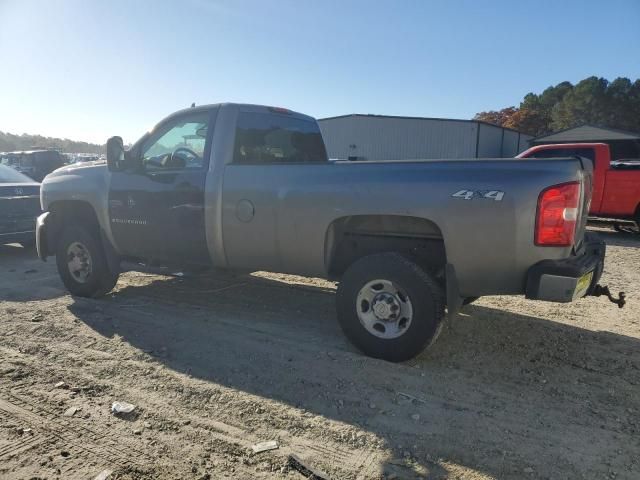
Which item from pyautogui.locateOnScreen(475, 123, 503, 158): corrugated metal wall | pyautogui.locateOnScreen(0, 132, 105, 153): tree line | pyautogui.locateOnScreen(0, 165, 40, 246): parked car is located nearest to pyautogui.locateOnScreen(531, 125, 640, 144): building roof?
pyautogui.locateOnScreen(475, 123, 503, 158): corrugated metal wall

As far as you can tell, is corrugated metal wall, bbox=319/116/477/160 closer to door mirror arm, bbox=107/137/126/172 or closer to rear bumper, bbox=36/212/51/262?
rear bumper, bbox=36/212/51/262

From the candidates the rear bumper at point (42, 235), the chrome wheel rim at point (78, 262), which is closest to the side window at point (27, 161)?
the rear bumper at point (42, 235)

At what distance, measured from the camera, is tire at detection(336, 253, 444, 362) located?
362 centimetres

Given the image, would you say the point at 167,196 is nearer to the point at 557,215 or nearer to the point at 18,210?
the point at 557,215

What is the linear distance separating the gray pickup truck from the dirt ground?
0.50m

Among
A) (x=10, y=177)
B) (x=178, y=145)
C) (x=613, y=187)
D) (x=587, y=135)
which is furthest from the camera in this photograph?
(x=587, y=135)

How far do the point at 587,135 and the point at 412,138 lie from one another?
12.2m

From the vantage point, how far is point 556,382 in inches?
140

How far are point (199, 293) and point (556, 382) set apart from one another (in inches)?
159

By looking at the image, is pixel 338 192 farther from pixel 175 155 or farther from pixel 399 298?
pixel 175 155

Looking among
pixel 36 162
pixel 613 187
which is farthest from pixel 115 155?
pixel 36 162

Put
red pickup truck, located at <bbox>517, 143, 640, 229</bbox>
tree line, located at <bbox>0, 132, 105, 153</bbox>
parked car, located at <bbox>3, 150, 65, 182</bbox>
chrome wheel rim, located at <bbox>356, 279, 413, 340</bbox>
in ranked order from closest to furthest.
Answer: chrome wheel rim, located at <bbox>356, 279, 413, 340</bbox> → red pickup truck, located at <bbox>517, 143, 640, 229</bbox> → parked car, located at <bbox>3, 150, 65, 182</bbox> → tree line, located at <bbox>0, 132, 105, 153</bbox>

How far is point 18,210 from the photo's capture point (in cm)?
818

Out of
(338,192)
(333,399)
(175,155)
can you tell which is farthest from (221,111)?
(333,399)
